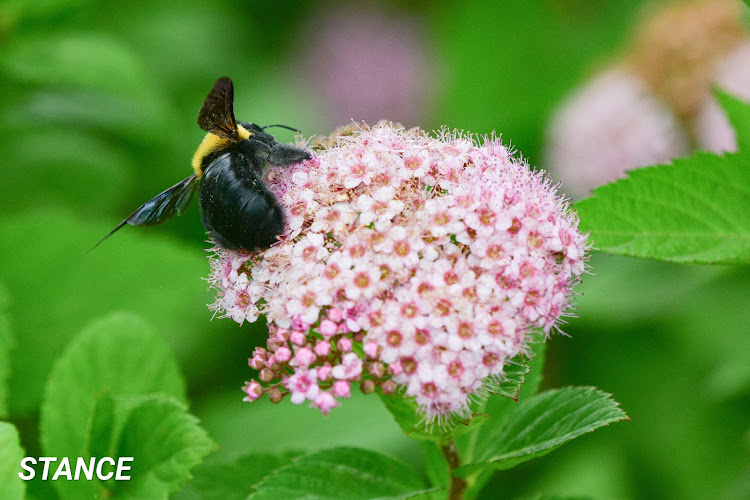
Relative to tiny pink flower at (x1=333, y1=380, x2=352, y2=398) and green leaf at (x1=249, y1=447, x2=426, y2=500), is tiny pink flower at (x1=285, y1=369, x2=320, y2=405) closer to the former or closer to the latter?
tiny pink flower at (x1=333, y1=380, x2=352, y2=398)

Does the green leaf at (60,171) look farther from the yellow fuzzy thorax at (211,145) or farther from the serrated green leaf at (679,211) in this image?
the serrated green leaf at (679,211)

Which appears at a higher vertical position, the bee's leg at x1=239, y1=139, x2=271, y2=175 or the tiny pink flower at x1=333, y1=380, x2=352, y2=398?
the bee's leg at x1=239, y1=139, x2=271, y2=175

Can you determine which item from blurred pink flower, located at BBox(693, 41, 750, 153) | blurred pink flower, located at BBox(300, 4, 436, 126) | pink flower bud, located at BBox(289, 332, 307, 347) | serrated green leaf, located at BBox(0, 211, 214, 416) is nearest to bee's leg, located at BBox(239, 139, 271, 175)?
pink flower bud, located at BBox(289, 332, 307, 347)

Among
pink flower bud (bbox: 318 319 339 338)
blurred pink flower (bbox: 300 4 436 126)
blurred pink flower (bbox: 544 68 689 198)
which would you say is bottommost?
pink flower bud (bbox: 318 319 339 338)

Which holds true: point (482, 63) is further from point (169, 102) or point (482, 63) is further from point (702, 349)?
point (702, 349)

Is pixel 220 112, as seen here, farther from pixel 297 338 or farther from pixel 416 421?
pixel 416 421
